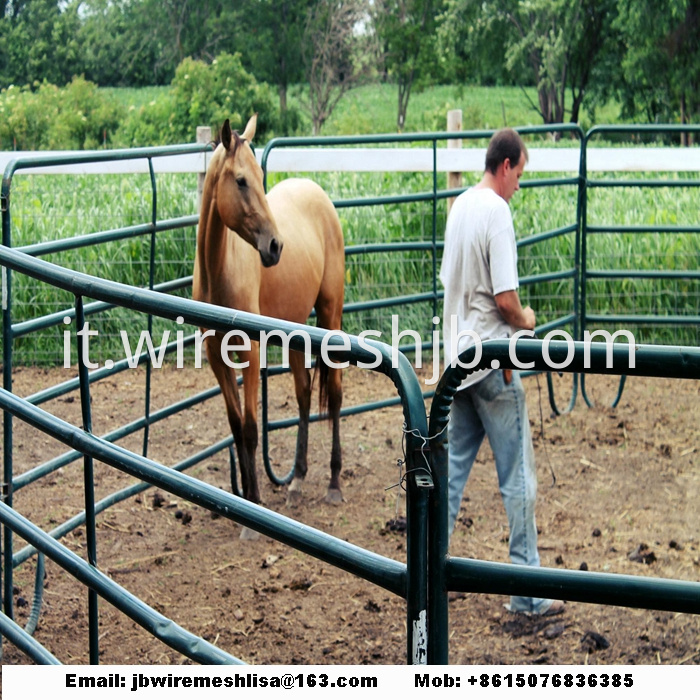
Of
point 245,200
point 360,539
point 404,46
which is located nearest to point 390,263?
point 360,539

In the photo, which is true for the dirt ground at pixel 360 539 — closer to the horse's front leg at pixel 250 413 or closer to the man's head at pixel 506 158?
the horse's front leg at pixel 250 413

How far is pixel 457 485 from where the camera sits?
403cm

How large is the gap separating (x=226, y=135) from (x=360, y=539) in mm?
2075

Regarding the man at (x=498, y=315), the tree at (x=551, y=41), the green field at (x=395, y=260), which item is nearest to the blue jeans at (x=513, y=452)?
the man at (x=498, y=315)

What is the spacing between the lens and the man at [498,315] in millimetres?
3721

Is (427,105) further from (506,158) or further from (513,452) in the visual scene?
(513,452)

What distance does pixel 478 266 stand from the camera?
379 cm

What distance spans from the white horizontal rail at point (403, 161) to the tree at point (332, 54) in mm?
24658

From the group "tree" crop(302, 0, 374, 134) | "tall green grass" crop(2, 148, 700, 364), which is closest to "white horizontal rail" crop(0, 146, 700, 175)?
"tall green grass" crop(2, 148, 700, 364)

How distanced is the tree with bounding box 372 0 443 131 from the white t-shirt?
31287 mm

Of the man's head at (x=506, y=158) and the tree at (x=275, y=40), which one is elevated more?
the tree at (x=275, y=40)

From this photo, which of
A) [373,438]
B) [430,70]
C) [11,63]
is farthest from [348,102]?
[373,438]

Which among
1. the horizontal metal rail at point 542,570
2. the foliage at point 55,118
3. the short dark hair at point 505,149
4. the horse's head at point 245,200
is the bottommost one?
the horizontal metal rail at point 542,570

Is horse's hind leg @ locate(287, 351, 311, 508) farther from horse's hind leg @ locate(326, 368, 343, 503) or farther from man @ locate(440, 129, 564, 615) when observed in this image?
man @ locate(440, 129, 564, 615)
